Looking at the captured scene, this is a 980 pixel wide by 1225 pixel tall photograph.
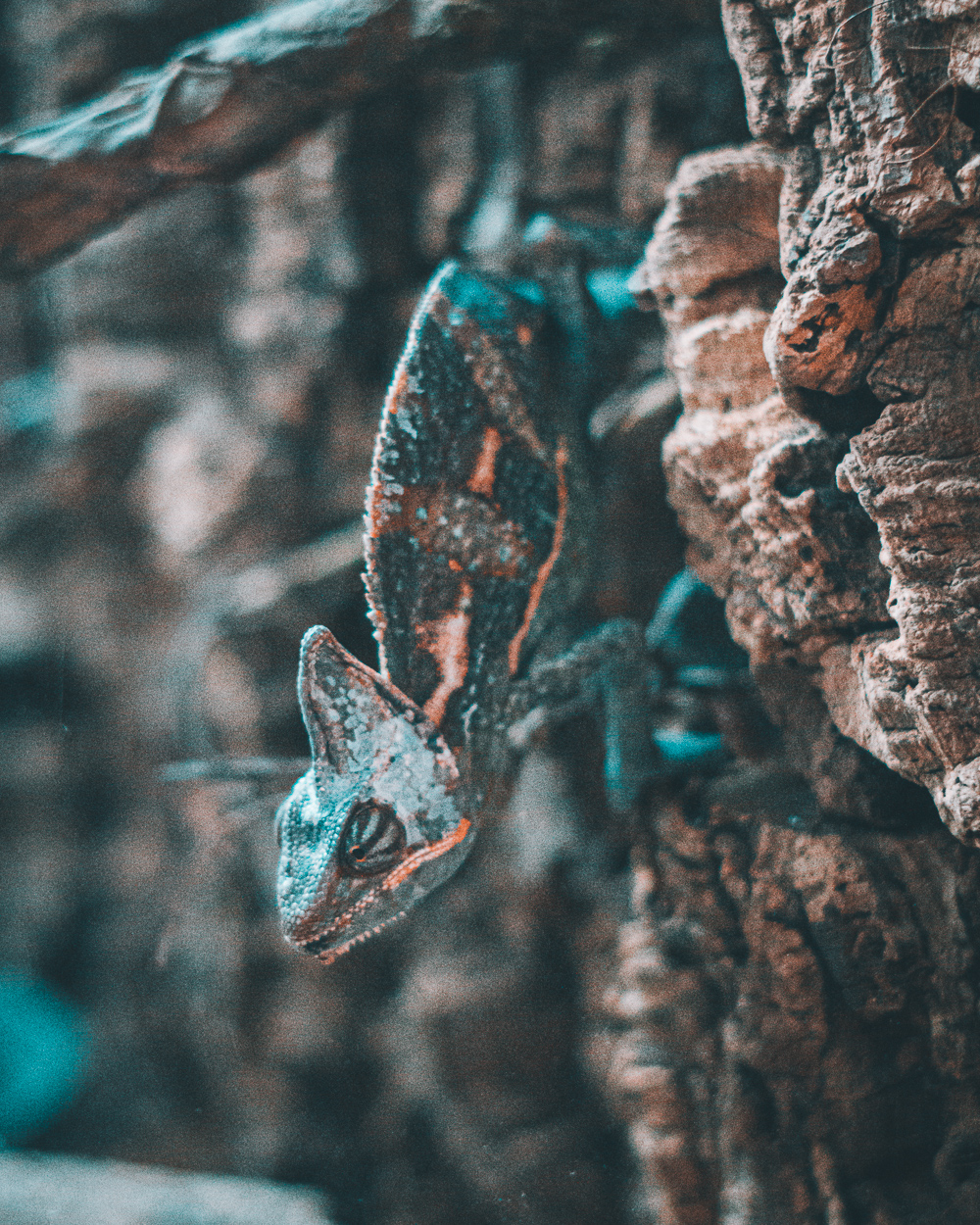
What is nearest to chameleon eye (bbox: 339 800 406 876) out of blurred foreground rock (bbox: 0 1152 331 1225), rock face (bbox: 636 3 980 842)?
rock face (bbox: 636 3 980 842)

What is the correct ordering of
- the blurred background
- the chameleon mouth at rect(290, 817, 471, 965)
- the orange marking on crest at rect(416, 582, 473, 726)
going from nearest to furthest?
the chameleon mouth at rect(290, 817, 471, 965) < the orange marking on crest at rect(416, 582, 473, 726) < the blurred background

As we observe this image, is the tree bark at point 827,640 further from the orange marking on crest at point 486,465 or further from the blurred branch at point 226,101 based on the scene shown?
the blurred branch at point 226,101

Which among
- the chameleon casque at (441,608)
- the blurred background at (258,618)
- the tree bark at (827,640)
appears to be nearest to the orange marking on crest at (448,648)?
the chameleon casque at (441,608)

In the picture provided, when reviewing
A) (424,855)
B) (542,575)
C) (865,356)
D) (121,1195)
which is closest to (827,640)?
(865,356)

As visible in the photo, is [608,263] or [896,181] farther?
[608,263]

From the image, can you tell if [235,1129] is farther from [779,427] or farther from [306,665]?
[779,427]

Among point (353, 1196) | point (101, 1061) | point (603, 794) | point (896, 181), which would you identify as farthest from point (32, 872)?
point (896, 181)

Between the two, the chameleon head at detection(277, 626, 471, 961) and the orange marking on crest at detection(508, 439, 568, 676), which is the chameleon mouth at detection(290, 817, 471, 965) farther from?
the orange marking on crest at detection(508, 439, 568, 676)
